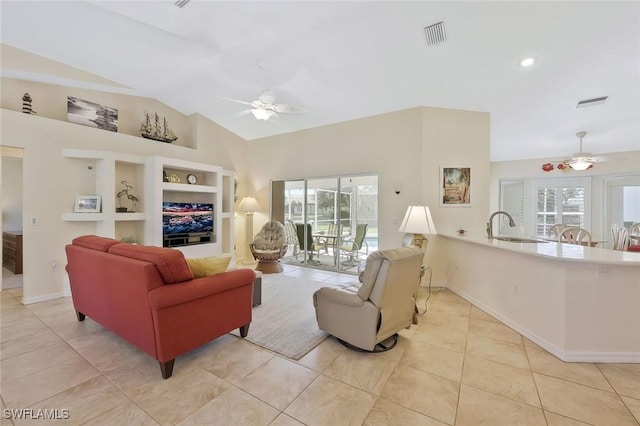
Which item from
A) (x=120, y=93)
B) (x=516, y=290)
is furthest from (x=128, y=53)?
(x=516, y=290)

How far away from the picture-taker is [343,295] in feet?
8.29

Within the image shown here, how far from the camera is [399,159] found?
4754 millimetres

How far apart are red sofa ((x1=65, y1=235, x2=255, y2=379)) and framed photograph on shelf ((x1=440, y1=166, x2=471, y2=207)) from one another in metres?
3.56

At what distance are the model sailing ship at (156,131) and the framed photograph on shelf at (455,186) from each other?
533 centimetres

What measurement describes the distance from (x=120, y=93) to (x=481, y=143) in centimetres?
650

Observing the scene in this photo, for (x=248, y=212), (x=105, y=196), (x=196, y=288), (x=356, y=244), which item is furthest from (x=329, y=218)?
(x=105, y=196)

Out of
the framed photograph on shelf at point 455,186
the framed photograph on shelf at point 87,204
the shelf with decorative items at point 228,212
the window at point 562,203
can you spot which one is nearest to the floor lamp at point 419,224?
the framed photograph on shelf at point 455,186

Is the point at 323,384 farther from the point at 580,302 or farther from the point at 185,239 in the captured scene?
the point at 185,239

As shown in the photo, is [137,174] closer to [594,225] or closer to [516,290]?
[516,290]

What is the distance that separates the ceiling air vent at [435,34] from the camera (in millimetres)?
2844

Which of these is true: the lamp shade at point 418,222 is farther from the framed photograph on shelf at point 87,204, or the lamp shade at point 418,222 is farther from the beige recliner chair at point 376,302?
the framed photograph on shelf at point 87,204

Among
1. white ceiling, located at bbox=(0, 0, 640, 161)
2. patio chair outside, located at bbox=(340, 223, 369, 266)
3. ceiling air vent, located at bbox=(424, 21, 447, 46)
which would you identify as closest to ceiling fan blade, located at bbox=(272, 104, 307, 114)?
white ceiling, located at bbox=(0, 0, 640, 161)

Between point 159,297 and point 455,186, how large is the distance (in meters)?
4.52

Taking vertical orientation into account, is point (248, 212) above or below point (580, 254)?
above
